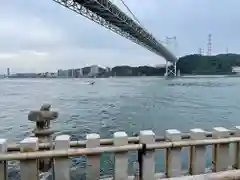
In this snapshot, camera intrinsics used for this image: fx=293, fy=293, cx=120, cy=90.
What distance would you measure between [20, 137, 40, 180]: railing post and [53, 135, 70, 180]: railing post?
6.8 inches

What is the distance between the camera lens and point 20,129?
1231 cm

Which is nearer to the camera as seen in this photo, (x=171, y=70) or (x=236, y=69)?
(x=171, y=70)

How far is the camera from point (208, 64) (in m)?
83.7

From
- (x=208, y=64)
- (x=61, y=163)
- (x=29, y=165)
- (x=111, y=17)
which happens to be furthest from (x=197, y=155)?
(x=208, y=64)

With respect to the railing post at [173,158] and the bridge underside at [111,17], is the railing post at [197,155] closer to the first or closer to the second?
the railing post at [173,158]

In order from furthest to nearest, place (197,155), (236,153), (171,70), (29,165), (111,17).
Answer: (171,70), (111,17), (236,153), (197,155), (29,165)

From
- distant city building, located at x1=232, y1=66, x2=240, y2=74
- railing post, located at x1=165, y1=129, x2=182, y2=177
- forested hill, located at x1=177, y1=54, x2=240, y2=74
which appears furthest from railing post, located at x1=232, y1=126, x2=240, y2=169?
distant city building, located at x1=232, y1=66, x2=240, y2=74

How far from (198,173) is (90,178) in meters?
1.13

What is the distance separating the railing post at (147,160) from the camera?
2801 millimetres

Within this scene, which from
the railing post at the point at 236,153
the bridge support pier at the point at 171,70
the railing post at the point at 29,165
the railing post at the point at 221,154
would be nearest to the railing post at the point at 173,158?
the railing post at the point at 221,154

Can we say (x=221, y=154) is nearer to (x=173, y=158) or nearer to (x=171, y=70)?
(x=173, y=158)

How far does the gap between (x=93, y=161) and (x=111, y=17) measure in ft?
74.1

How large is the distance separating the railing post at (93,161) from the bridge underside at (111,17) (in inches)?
641

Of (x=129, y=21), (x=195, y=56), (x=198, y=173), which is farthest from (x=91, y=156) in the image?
(x=195, y=56)
